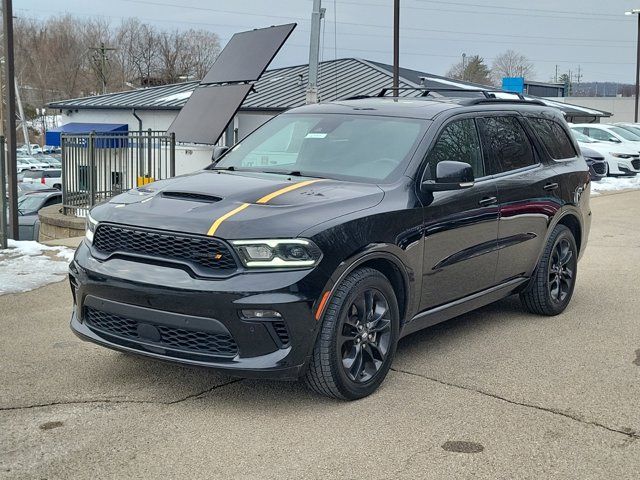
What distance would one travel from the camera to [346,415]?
440 cm

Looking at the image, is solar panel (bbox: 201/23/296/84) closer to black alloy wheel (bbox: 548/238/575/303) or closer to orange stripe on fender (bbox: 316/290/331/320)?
black alloy wheel (bbox: 548/238/575/303)

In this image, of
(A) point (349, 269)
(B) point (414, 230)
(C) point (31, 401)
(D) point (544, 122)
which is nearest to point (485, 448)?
(A) point (349, 269)

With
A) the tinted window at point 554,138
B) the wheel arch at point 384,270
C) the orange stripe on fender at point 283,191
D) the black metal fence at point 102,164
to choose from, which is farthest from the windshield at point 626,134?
the orange stripe on fender at point 283,191

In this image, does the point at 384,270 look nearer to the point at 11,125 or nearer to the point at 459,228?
the point at 459,228

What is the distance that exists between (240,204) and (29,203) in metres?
15.1

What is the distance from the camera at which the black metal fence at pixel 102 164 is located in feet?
43.2

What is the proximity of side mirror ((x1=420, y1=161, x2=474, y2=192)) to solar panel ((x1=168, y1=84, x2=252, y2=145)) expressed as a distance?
9.54 metres

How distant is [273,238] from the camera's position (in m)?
4.20

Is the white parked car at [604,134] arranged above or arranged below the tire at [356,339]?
above

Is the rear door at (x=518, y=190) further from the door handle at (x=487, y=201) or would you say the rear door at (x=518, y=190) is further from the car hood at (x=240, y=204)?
the car hood at (x=240, y=204)

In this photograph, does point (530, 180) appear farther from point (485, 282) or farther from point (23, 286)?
point (23, 286)

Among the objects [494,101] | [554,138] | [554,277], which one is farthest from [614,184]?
[494,101]

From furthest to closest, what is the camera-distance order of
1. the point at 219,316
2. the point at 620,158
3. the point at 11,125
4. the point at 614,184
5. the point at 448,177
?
the point at 620,158
the point at 614,184
the point at 11,125
the point at 448,177
the point at 219,316

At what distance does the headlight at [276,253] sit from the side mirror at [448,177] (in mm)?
1209
